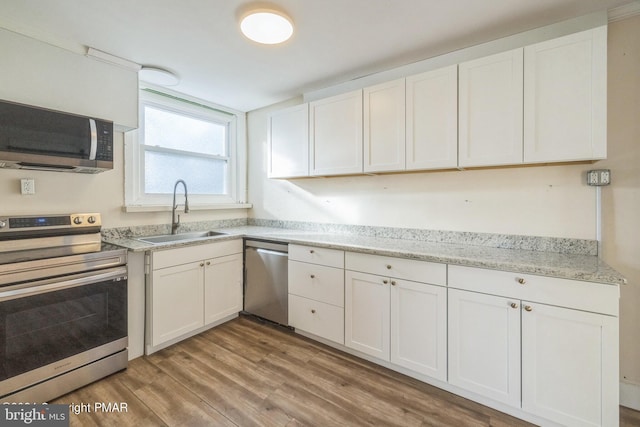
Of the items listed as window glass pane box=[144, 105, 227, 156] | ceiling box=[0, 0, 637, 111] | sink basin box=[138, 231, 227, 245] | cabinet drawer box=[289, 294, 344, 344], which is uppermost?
ceiling box=[0, 0, 637, 111]

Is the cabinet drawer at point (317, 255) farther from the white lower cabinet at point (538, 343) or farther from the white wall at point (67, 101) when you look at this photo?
the white wall at point (67, 101)

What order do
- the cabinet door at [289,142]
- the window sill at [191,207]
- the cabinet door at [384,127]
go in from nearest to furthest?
the cabinet door at [384,127] < the window sill at [191,207] < the cabinet door at [289,142]

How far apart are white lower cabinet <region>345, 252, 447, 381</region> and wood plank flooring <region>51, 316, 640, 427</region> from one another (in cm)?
17

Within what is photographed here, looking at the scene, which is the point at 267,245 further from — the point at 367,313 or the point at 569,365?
the point at 569,365

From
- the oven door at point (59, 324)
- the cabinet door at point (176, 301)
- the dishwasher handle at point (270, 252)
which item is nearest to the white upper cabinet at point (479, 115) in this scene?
the dishwasher handle at point (270, 252)

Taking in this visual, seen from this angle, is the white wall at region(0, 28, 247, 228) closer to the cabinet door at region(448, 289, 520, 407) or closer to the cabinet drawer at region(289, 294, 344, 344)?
the cabinet drawer at region(289, 294, 344, 344)

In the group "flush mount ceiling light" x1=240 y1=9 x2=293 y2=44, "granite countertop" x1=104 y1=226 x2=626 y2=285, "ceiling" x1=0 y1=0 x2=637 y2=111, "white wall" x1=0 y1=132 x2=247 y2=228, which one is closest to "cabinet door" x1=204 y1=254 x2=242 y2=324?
"granite countertop" x1=104 y1=226 x2=626 y2=285

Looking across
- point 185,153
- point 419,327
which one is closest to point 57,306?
point 185,153

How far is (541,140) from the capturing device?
5.54ft

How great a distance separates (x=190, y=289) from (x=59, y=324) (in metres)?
0.87

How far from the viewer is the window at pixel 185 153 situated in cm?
268

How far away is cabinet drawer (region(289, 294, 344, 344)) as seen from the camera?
7.48 ft

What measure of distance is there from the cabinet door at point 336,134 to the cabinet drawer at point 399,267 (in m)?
0.78

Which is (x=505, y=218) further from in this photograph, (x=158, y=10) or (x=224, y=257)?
(x=158, y=10)
